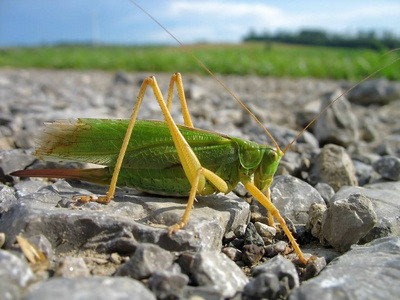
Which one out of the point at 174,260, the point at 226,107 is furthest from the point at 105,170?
the point at 226,107

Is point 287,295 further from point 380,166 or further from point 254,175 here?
point 380,166

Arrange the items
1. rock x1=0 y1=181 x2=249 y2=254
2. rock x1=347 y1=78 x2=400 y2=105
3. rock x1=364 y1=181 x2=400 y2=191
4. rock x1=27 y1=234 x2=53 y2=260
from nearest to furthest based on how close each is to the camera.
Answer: rock x1=27 y1=234 x2=53 y2=260
rock x1=0 y1=181 x2=249 y2=254
rock x1=364 y1=181 x2=400 y2=191
rock x1=347 y1=78 x2=400 y2=105

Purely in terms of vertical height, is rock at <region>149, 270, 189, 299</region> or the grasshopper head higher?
the grasshopper head

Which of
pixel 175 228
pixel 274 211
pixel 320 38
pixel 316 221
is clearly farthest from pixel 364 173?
pixel 320 38

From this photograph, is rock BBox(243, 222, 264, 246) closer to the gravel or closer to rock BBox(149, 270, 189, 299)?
the gravel

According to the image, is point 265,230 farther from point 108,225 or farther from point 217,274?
point 108,225


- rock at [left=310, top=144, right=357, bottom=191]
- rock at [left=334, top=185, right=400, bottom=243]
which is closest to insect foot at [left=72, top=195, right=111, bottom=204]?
rock at [left=334, top=185, right=400, bottom=243]
